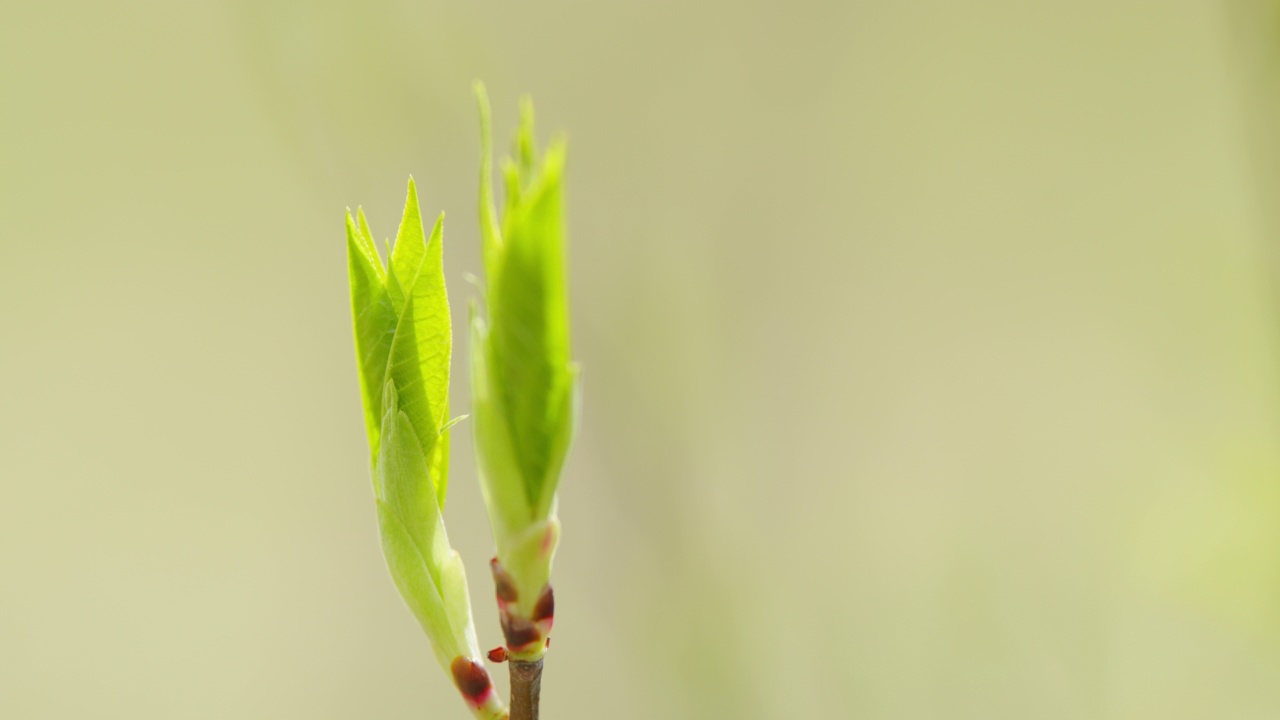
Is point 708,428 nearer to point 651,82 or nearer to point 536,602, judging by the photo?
point 651,82

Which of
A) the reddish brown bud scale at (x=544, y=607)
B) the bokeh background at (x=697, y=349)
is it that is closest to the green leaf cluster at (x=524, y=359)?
the reddish brown bud scale at (x=544, y=607)

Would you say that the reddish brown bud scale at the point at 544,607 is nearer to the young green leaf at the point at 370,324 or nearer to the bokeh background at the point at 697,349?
the young green leaf at the point at 370,324

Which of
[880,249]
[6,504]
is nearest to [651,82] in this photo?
[880,249]

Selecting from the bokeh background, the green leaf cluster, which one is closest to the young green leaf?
the green leaf cluster

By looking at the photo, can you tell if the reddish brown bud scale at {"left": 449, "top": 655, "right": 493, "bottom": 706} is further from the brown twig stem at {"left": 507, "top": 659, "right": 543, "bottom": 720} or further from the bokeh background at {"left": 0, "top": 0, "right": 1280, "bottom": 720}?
the bokeh background at {"left": 0, "top": 0, "right": 1280, "bottom": 720}

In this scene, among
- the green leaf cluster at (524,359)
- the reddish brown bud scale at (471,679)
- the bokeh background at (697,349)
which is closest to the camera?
the green leaf cluster at (524,359)

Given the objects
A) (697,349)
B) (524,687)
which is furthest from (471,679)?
(697,349)
